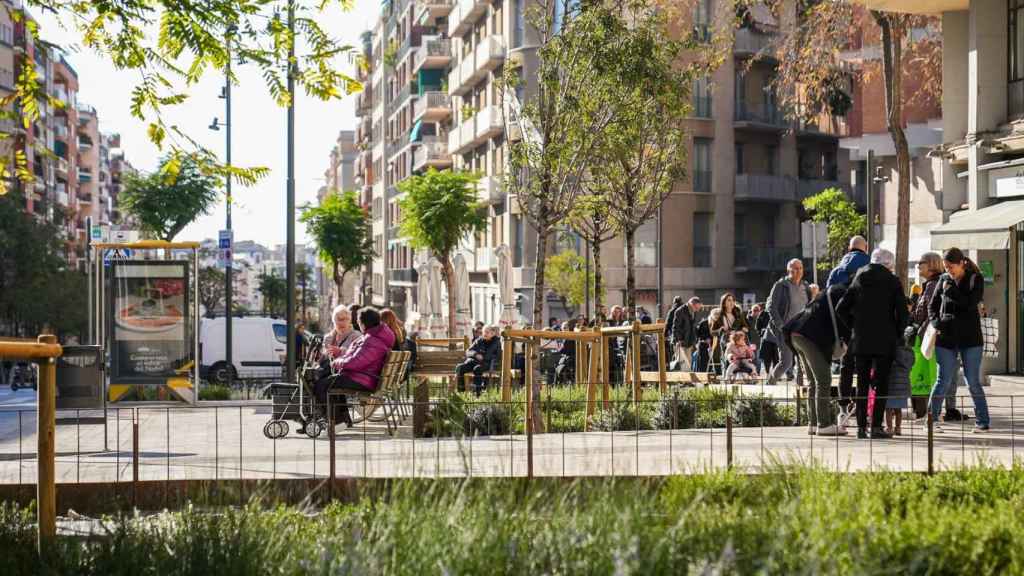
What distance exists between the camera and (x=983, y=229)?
22.6m

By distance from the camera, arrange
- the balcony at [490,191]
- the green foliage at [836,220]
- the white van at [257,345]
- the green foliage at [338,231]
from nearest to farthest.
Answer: the white van at [257,345] → the green foliage at [836,220] → the balcony at [490,191] → the green foliage at [338,231]

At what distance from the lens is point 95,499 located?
10234mm

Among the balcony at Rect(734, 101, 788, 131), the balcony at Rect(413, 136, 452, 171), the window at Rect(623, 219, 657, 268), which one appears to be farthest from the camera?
the balcony at Rect(413, 136, 452, 171)

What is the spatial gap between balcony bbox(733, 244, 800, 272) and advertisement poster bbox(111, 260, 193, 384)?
38557mm

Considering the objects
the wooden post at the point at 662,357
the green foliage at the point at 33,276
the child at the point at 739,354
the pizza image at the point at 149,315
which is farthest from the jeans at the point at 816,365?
the green foliage at the point at 33,276

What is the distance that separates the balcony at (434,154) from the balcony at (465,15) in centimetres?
563

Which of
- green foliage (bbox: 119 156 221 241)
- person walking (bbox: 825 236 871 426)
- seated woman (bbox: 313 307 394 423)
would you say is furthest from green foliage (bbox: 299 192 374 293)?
person walking (bbox: 825 236 871 426)

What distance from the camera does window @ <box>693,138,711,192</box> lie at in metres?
58.3

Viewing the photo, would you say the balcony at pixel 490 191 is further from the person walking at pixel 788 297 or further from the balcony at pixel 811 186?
the person walking at pixel 788 297

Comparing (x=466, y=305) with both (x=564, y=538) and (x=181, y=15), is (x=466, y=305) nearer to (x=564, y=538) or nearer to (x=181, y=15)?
(x=181, y=15)

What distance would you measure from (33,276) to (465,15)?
24.4 m

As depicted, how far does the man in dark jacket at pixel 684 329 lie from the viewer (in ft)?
90.0

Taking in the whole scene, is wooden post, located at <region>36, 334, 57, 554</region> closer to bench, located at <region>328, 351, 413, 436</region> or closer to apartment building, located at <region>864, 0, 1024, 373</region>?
bench, located at <region>328, 351, 413, 436</region>

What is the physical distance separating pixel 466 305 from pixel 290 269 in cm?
1222
